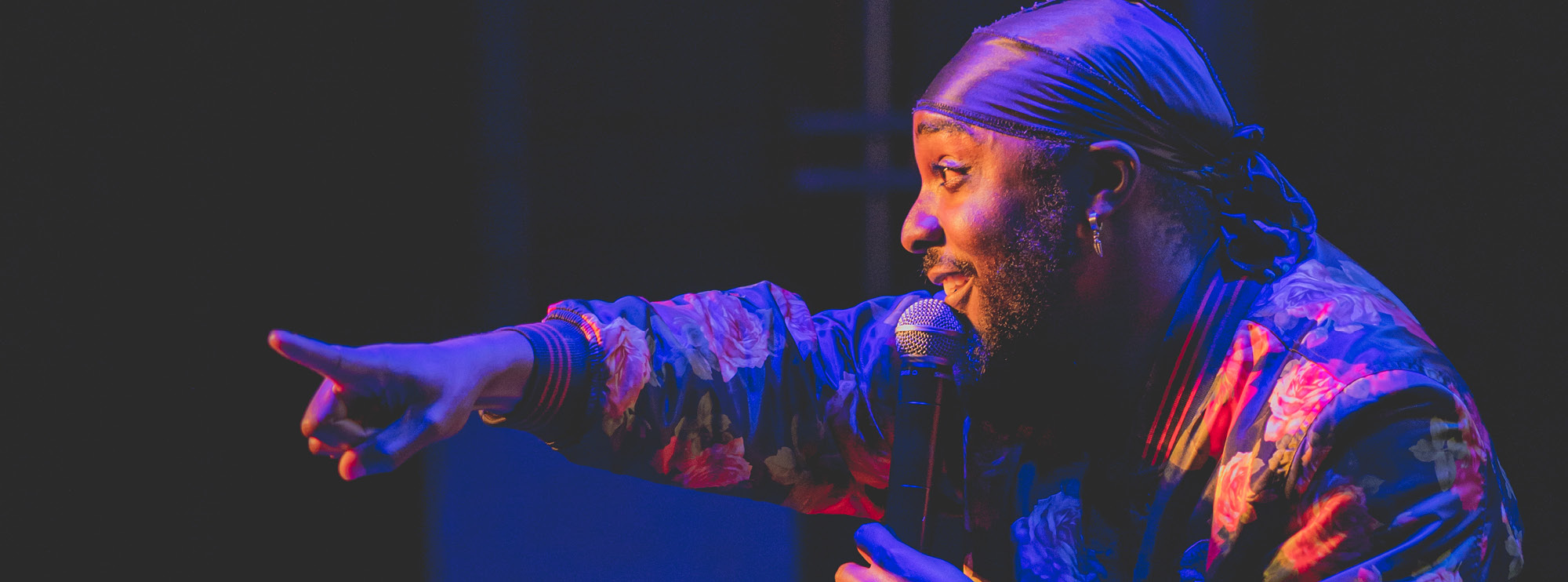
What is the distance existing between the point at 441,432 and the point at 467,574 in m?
1.35

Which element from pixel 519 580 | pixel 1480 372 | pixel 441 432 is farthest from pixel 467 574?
pixel 1480 372

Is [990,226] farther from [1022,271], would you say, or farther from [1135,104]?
[1135,104]

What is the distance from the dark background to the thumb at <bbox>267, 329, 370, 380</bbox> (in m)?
0.92

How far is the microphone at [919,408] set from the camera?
1.50 m

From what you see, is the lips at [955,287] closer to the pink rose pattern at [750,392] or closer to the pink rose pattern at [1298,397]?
the pink rose pattern at [750,392]

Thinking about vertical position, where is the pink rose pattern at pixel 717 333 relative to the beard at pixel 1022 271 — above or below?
below

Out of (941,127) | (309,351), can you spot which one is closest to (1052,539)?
(941,127)

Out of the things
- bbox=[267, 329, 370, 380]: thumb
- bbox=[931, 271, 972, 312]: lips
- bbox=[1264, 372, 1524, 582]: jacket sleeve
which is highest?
bbox=[267, 329, 370, 380]: thumb

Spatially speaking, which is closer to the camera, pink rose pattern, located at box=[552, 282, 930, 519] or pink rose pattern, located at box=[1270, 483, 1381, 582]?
pink rose pattern, located at box=[1270, 483, 1381, 582]

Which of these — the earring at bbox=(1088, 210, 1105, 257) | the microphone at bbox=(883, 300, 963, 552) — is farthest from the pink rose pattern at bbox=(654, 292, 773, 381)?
the earring at bbox=(1088, 210, 1105, 257)

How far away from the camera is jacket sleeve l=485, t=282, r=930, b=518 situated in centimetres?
150

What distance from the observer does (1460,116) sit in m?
2.05

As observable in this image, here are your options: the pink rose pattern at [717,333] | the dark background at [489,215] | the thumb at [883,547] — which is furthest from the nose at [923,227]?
the dark background at [489,215]

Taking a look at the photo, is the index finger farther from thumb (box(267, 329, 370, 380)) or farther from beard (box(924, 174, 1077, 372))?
beard (box(924, 174, 1077, 372))
